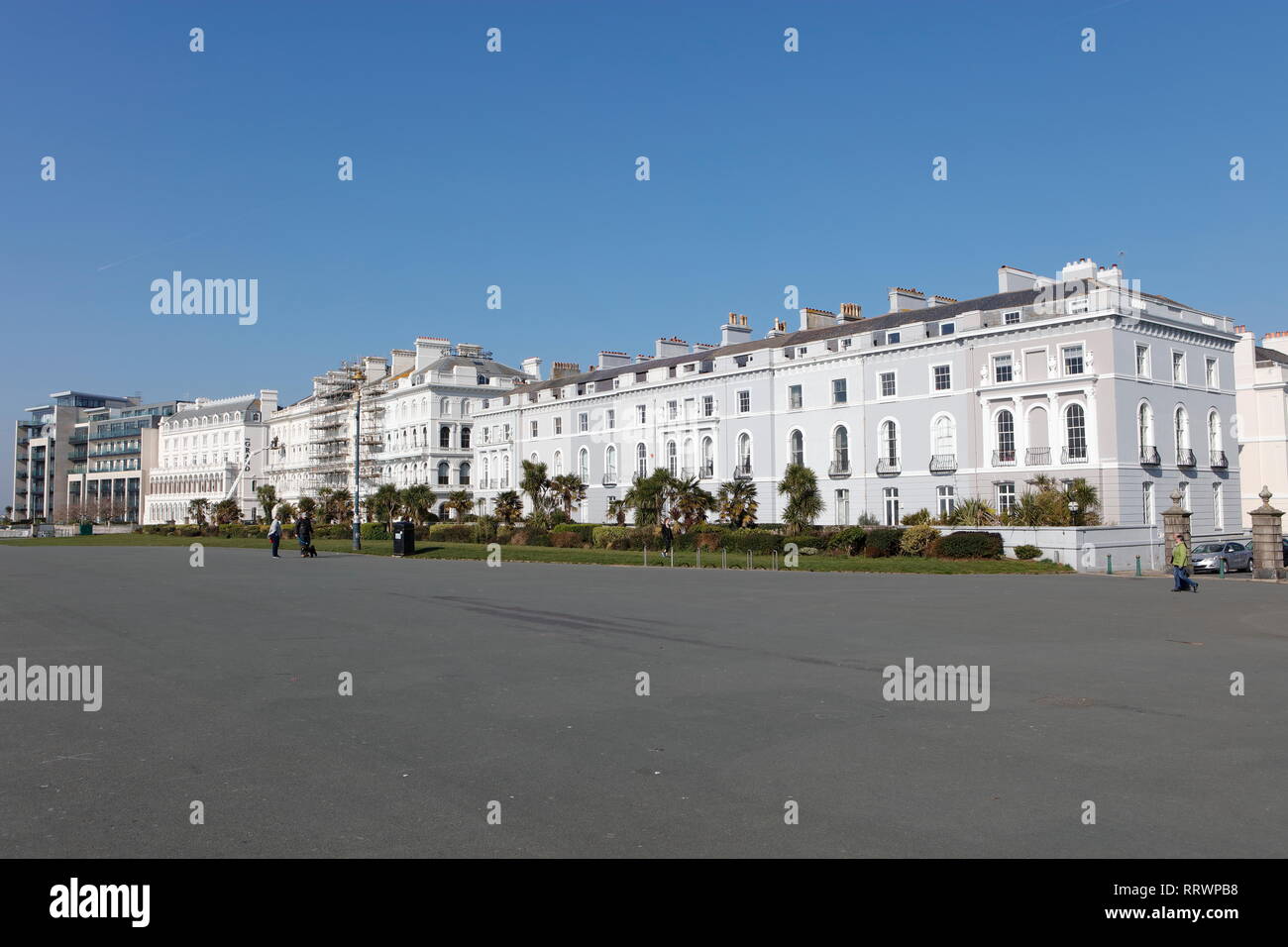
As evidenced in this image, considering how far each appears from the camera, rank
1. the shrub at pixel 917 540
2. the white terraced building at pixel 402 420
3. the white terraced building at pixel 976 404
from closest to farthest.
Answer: the shrub at pixel 917 540
the white terraced building at pixel 976 404
the white terraced building at pixel 402 420

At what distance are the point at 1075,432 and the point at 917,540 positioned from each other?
42.9ft

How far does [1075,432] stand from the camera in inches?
1756

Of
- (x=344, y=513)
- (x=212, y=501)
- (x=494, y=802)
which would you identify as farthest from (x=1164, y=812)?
(x=212, y=501)

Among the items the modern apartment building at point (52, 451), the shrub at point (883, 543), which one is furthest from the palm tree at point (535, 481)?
the modern apartment building at point (52, 451)

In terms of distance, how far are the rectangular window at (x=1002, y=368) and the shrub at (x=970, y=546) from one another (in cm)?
1431

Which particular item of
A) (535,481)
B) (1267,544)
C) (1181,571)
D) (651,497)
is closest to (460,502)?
(535,481)

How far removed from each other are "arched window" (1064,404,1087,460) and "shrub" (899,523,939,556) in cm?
1139

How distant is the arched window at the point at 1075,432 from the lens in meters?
44.2

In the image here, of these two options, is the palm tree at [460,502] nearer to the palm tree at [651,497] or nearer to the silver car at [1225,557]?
the palm tree at [651,497]

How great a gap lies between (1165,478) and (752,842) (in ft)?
156

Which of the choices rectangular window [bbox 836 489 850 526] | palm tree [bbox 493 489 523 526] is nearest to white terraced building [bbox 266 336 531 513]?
palm tree [bbox 493 489 523 526]

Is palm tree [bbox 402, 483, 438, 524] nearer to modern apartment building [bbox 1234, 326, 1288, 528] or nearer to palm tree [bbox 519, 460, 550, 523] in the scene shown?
palm tree [bbox 519, 460, 550, 523]

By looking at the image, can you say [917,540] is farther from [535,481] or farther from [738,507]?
[535,481]
